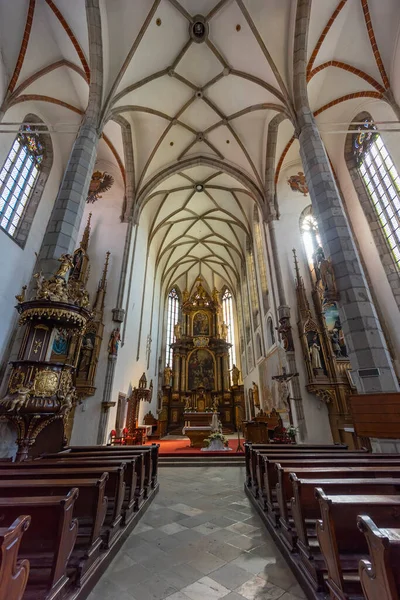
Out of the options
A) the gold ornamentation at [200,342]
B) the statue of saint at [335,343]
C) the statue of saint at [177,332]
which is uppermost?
the statue of saint at [177,332]

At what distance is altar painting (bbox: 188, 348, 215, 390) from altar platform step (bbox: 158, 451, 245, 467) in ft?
40.2

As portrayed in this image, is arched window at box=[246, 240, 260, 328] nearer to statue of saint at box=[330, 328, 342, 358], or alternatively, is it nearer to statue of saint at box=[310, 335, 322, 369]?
statue of saint at box=[330, 328, 342, 358]

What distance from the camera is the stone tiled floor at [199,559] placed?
2182 mm

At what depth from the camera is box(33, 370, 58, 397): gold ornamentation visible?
511 cm

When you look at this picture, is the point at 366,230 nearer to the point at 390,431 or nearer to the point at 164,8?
the point at 390,431

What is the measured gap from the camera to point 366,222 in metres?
10.5

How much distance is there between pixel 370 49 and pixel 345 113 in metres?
2.24

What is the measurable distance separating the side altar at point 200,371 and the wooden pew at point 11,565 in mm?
16622

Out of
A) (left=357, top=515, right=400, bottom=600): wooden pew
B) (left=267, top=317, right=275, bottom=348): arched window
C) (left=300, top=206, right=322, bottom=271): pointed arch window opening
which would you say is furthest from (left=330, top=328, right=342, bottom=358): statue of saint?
(left=357, top=515, right=400, bottom=600): wooden pew

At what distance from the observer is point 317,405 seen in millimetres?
9492

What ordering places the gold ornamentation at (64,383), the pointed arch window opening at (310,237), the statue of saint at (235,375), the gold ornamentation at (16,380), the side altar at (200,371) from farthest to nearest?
the statue of saint at (235,375)
the side altar at (200,371)
the pointed arch window opening at (310,237)
the gold ornamentation at (64,383)
the gold ornamentation at (16,380)

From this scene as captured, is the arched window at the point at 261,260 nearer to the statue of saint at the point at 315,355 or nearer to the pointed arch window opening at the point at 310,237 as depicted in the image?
the pointed arch window opening at the point at 310,237

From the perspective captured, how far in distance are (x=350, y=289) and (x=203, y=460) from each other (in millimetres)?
6724

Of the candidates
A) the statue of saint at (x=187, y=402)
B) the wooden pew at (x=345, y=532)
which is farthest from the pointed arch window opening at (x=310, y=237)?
the statue of saint at (x=187, y=402)
